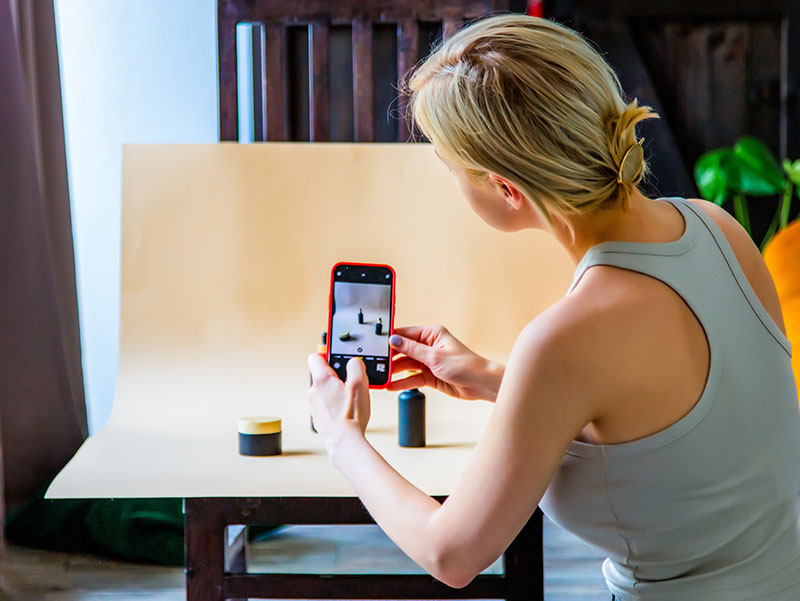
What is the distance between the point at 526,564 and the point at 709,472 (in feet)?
1.33

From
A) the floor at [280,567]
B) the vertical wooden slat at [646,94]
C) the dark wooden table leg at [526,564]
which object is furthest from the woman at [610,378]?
the vertical wooden slat at [646,94]

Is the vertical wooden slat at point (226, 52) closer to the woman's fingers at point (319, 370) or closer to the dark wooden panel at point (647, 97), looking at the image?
the dark wooden panel at point (647, 97)

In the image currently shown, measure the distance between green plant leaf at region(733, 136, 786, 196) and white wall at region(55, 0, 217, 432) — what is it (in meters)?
1.49

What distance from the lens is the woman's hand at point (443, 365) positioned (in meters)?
1.16

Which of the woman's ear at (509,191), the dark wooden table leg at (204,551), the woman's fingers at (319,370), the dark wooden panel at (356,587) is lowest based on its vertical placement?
the dark wooden panel at (356,587)

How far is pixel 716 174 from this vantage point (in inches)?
100

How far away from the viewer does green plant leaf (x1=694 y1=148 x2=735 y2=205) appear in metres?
2.54

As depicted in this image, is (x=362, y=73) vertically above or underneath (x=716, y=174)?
above

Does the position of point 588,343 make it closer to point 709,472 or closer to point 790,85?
point 709,472

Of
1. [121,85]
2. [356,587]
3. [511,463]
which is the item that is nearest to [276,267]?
[121,85]

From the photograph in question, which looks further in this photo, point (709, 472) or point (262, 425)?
point (262, 425)

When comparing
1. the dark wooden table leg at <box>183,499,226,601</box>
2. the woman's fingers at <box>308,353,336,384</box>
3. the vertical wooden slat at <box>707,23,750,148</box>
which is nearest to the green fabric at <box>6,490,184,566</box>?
the dark wooden table leg at <box>183,499,226,601</box>

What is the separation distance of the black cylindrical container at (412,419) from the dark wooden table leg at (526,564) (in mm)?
391

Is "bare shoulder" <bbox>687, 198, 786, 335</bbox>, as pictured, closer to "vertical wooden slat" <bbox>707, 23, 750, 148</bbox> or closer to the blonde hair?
the blonde hair
